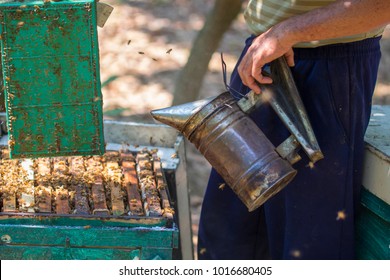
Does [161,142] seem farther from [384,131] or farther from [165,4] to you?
[165,4]

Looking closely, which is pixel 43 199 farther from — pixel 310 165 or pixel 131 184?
pixel 310 165

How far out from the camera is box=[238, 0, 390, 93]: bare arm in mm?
2000

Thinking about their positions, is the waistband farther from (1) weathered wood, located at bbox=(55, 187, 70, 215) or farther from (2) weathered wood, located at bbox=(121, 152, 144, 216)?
(1) weathered wood, located at bbox=(55, 187, 70, 215)

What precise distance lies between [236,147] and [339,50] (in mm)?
518

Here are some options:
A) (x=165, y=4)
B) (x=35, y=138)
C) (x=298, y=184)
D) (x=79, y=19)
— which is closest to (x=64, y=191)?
(x=35, y=138)

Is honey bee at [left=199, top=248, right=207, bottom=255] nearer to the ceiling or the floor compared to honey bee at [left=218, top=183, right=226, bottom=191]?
nearer to the floor

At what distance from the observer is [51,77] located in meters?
2.37

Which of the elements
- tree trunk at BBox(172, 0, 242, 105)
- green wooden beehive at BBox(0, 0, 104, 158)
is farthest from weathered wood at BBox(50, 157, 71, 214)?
tree trunk at BBox(172, 0, 242, 105)

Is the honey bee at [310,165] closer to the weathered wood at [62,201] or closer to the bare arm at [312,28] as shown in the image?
the bare arm at [312,28]

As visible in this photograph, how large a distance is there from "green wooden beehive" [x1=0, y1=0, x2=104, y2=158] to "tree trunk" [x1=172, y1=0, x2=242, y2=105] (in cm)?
138

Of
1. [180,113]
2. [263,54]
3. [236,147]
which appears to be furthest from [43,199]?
[263,54]

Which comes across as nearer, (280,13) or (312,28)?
(312,28)

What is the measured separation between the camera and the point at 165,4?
646 cm

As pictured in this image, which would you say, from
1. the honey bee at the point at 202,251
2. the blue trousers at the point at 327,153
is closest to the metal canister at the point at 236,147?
the blue trousers at the point at 327,153
